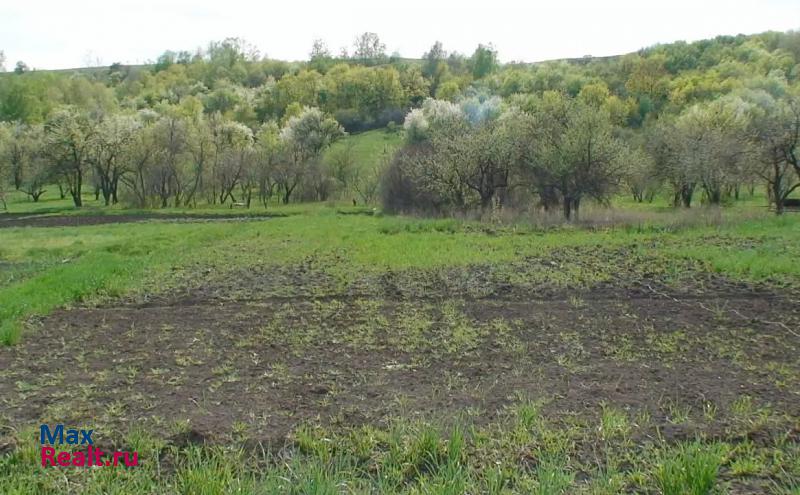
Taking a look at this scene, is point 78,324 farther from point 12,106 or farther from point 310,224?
point 12,106

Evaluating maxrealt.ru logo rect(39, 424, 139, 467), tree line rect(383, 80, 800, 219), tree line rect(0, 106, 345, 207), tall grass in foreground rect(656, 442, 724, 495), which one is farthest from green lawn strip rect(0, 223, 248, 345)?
tree line rect(0, 106, 345, 207)

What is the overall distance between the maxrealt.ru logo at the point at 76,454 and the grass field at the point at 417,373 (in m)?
0.12

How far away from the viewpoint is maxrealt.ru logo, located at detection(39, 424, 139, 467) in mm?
5328

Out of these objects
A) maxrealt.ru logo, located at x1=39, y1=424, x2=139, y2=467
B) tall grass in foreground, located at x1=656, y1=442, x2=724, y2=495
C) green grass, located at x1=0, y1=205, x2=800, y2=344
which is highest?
green grass, located at x1=0, y1=205, x2=800, y2=344

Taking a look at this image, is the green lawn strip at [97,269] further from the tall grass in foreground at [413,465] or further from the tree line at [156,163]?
the tree line at [156,163]

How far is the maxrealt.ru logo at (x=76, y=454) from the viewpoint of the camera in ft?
17.5

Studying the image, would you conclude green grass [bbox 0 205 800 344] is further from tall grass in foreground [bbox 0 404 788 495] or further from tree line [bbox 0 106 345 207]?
tree line [bbox 0 106 345 207]

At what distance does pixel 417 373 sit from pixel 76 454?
13.8 ft

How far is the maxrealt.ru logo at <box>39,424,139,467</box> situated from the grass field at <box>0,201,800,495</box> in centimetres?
12

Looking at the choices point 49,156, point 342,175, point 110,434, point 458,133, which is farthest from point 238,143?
point 110,434

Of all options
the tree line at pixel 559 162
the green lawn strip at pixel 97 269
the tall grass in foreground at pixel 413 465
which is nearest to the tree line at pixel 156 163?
the tree line at pixel 559 162

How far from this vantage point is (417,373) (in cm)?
775

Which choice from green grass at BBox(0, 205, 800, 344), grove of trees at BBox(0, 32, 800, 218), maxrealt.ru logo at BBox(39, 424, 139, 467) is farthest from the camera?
grove of trees at BBox(0, 32, 800, 218)

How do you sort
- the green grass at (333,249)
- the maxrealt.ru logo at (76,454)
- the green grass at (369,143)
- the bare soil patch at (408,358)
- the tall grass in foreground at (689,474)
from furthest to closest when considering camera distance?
the green grass at (369,143) < the green grass at (333,249) < the bare soil patch at (408,358) < the maxrealt.ru logo at (76,454) < the tall grass in foreground at (689,474)
